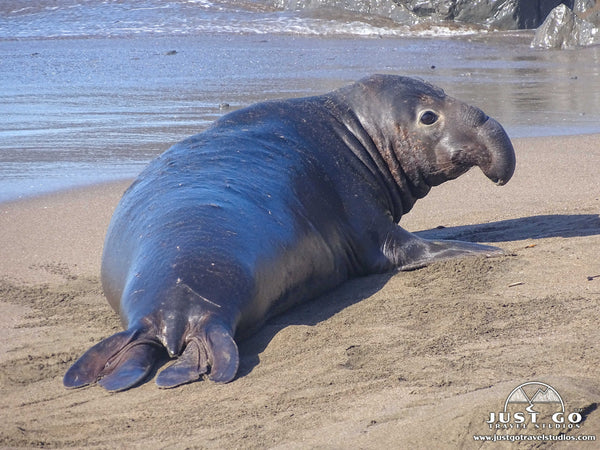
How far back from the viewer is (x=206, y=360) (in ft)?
12.3

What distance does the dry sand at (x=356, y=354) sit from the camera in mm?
3129

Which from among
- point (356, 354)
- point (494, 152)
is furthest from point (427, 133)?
point (356, 354)

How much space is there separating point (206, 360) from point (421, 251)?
87.8 inches

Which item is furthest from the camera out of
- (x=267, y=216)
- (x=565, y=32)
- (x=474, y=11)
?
(x=474, y=11)

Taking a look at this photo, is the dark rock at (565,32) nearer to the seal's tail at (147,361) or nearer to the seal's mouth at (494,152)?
the seal's mouth at (494,152)

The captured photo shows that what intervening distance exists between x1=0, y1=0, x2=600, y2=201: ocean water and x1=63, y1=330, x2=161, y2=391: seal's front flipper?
433cm

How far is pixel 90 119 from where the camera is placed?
11.1 meters

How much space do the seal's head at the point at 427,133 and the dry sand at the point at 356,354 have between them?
0.59 meters

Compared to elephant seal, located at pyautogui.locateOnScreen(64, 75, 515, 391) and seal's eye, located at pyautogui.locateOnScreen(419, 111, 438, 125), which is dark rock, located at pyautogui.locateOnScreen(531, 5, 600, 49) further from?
seal's eye, located at pyautogui.locateOnScreen(419, 111, 438, 125)

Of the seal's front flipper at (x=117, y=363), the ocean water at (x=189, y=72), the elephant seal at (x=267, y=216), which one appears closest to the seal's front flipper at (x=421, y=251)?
the elephant seal at (x=267, y=216)

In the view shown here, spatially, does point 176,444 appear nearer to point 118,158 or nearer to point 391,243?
point 391,243

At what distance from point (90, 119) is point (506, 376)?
342 inches

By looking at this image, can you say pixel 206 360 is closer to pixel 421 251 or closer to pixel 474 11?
pixel 421 251

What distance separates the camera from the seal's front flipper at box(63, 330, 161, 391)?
3.69 metres
